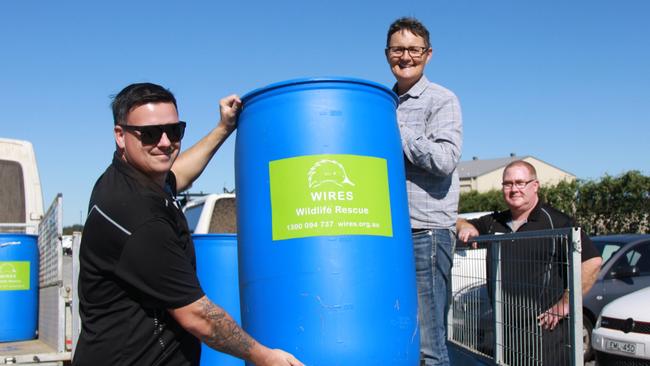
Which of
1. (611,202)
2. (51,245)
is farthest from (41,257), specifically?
(611,202)

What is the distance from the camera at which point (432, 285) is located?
10.0ft

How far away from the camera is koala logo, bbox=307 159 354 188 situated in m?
2.40

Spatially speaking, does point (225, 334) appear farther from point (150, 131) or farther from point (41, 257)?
point (41, 257)

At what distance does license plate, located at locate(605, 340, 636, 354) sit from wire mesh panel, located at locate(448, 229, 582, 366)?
2785mm

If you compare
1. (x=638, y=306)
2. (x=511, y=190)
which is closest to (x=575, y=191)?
(x=638, y=306)

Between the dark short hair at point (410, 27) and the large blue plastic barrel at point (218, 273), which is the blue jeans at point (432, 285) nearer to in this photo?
the dark short hair at point (410, 27)

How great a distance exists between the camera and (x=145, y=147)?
7.91 ft

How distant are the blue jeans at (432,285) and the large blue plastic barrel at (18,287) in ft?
13.4

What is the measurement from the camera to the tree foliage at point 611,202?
22750 mm

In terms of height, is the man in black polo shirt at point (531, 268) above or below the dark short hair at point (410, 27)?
below

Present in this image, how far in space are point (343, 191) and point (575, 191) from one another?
25434 mm

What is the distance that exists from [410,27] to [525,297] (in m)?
1.65

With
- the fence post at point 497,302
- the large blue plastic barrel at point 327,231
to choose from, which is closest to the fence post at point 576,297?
the fence post at point 497,302

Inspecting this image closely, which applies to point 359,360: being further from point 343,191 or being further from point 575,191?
point 575,191
